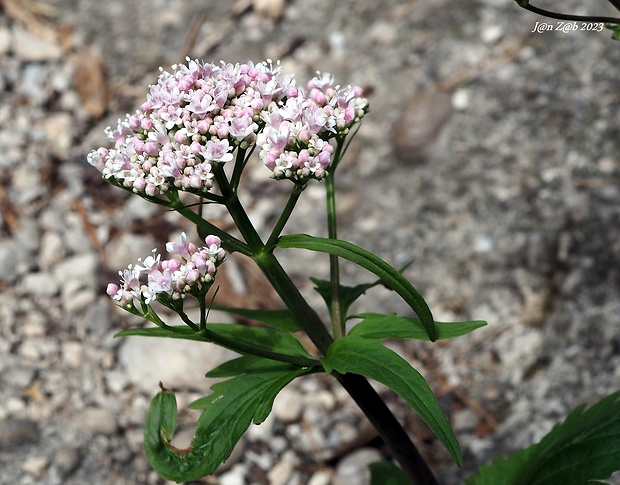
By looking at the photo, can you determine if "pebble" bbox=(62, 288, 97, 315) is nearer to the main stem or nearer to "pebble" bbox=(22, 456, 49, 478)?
"pebble" bbox=(22, 456, 49, 478)

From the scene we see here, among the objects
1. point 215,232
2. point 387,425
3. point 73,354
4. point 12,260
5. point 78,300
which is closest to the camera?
point 215,232

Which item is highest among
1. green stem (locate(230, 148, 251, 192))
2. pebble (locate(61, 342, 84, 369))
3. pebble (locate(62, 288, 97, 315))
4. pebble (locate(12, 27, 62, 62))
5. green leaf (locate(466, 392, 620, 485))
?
pebble (locate(12, 27, 62, 62))

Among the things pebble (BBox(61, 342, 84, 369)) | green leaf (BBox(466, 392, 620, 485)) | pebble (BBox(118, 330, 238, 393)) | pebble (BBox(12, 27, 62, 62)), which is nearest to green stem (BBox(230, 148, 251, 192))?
green leaf (BBox(466, 392, 620, 485))

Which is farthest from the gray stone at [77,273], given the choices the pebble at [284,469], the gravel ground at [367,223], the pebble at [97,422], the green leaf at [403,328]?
the green leaf at [403,328]

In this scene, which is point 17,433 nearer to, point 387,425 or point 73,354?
point 73,354

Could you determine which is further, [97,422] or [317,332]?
[97,422]

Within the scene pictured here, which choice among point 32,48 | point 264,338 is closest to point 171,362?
point 264,338

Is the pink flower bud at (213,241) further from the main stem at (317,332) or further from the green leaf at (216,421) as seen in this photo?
the green leaf at (216,421)
